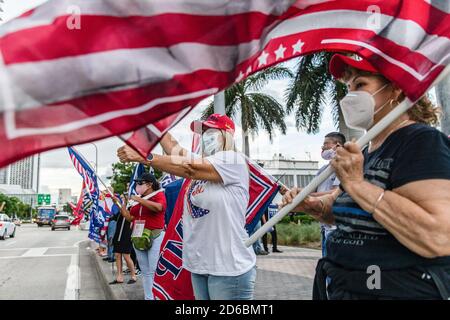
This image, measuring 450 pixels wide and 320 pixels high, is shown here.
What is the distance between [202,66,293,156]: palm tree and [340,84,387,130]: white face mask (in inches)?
626

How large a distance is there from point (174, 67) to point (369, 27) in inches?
41.6

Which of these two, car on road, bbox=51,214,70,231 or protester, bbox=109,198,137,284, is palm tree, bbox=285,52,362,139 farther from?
car on road, bbox=51,214,70,231

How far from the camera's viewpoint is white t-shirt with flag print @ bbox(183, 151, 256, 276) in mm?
2883

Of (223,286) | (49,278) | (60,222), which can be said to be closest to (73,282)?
(49,278)

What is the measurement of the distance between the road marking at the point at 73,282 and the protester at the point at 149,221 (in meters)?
2.30

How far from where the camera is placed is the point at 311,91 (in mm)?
16891

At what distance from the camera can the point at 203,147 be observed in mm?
3189

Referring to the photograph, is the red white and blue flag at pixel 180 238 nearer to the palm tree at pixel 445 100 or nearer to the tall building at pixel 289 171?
the tall building at pixel 289 171

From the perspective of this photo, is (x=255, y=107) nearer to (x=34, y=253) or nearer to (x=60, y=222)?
(x=34, y=253)

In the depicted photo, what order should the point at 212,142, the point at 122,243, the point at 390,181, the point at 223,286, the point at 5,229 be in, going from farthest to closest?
the point at 5,229
the point at 122,243
the point at 212,142
the point at 223,286
the point at 390,181

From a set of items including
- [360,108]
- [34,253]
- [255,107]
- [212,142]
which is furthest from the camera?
[255,107]

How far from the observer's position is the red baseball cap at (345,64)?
6.44 ft

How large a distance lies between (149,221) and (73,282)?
4.24 meters
